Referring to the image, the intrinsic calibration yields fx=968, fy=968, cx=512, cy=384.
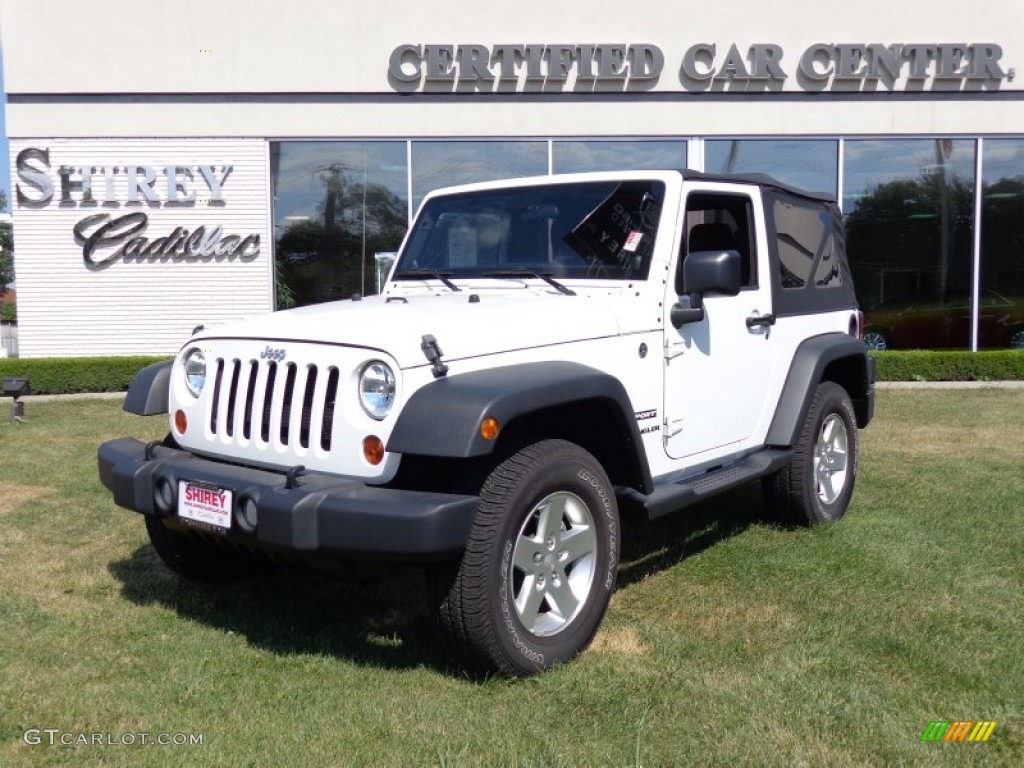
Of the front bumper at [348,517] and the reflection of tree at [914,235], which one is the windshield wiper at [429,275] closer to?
the front bumper at [348,517]

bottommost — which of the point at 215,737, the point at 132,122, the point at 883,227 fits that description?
the point at 215,737

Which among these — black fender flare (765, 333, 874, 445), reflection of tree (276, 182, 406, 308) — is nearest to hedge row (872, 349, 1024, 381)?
reflection of tree (276, 182, 406, 308)

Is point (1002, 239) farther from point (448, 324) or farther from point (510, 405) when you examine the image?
point (510, 405)

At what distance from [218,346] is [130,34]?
12.2 m

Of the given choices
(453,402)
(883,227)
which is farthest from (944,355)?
(453,402)

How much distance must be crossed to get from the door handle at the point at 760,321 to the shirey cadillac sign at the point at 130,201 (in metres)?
11.0

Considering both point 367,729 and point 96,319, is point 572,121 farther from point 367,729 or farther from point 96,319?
point 367,729

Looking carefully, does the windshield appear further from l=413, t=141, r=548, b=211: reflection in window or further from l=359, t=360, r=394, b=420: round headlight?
l=413, t=141, r=548, b=211: reflection in window

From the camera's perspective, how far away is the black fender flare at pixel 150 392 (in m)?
4.09

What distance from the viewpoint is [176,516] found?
3.62 meters

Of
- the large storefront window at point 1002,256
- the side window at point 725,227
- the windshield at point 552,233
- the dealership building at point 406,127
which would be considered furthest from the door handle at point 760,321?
the large storefront window at point 1002,256

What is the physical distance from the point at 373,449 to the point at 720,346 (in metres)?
2.06

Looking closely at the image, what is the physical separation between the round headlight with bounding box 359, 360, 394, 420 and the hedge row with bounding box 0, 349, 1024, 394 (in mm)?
10623

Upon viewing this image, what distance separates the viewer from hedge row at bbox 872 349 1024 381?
13344 millimetres
